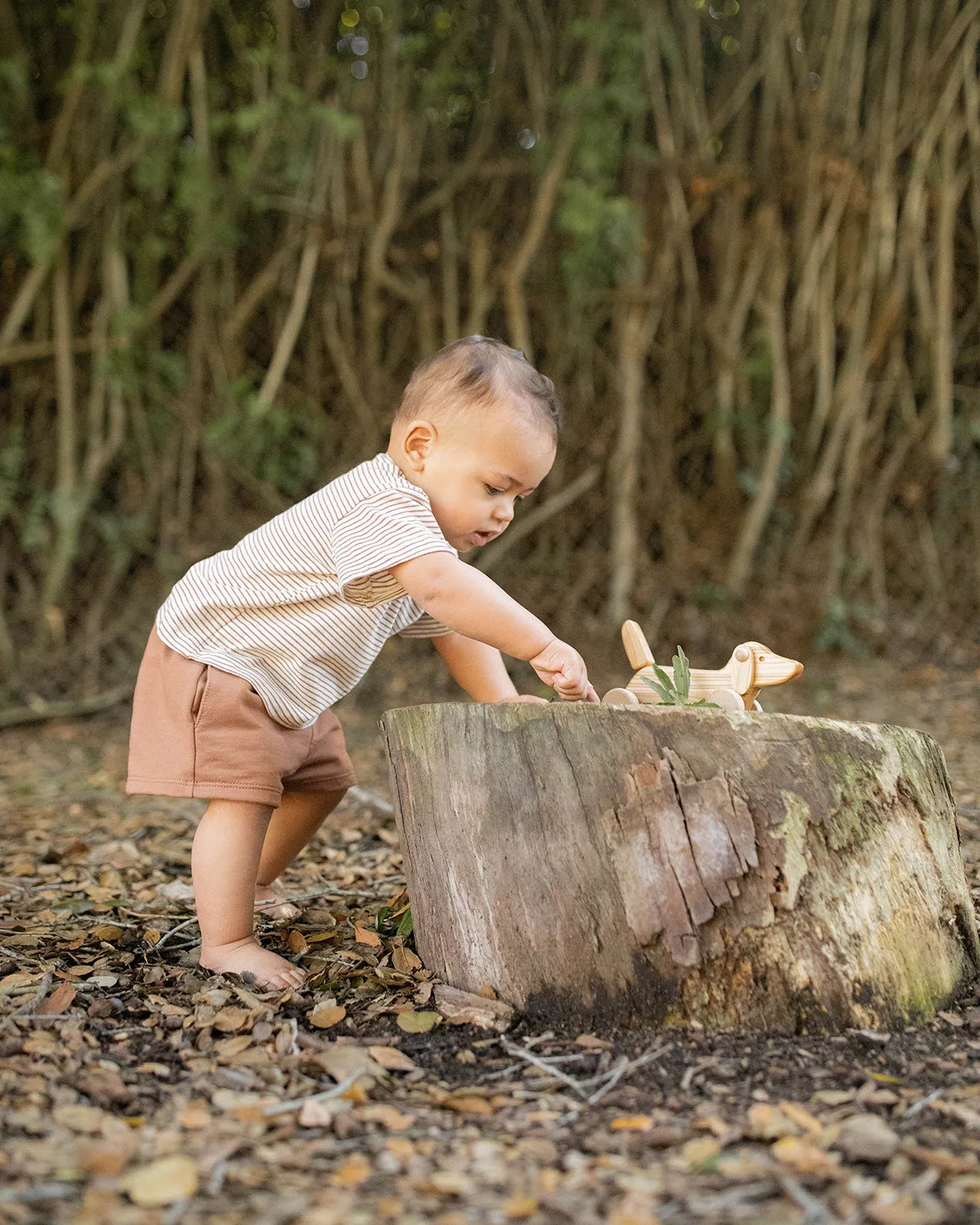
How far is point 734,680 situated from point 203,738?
107 cm

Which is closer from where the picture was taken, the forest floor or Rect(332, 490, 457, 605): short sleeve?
the forest floor

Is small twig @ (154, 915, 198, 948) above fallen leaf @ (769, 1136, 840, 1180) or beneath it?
beneath

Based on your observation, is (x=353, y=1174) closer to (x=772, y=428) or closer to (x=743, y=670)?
(x=743, y=670)

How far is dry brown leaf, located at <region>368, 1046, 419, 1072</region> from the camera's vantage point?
1.77 m

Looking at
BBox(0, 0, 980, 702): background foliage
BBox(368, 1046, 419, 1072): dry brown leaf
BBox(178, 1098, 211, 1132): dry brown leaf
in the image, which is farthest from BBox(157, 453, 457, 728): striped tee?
BBox(0, 0, 980, 702): background foliage

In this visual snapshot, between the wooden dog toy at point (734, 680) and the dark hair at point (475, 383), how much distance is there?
0.58 meters

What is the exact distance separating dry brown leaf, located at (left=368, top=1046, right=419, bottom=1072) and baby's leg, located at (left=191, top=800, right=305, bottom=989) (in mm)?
424

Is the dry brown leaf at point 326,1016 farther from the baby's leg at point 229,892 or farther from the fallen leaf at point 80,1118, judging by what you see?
the fallen leaf at point 80,1118

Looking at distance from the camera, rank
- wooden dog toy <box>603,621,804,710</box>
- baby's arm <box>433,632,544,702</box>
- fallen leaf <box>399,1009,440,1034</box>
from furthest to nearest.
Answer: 1. baby's arm <box>433,632,544,702</box>
2. wooden dog toy <box>603,621,804,710</box>
3. fallen leaf <box>399,1009,440,1034</box>

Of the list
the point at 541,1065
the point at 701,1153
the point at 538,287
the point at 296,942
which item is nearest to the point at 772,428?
the point at 538,287

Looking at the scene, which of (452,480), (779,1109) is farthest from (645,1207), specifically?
(452,480)

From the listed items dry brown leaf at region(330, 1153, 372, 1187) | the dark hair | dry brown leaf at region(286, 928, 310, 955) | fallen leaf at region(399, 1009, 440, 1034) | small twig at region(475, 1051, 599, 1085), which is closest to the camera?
dry brown leaf at region(330, 1153, 372, 1187)

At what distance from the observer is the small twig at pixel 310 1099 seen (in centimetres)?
160

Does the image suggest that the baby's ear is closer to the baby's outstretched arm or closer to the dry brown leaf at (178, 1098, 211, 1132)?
the baby's outstretched arm
